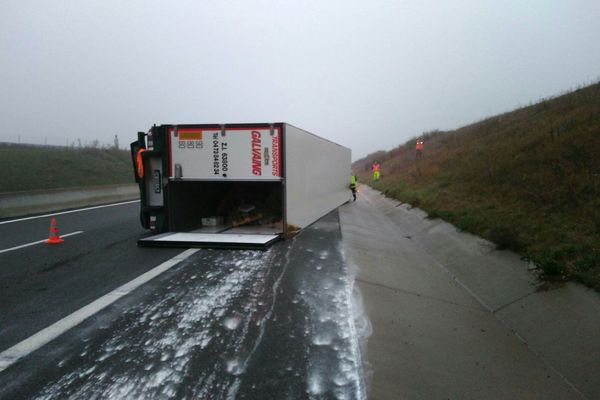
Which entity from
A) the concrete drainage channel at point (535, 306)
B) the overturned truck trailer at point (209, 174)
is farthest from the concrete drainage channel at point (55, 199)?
the concrete drainage channel at point (535, 306)

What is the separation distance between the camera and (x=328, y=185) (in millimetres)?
14344

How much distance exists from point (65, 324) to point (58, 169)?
26.0 meters

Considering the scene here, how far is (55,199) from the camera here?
1544 cm

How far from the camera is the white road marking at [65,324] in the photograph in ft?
11.3

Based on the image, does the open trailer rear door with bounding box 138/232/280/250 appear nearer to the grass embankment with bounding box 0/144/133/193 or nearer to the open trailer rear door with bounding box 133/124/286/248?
the open trailer rear door with bounding box 133/124/286/248

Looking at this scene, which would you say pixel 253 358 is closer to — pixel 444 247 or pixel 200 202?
pixel 200 202

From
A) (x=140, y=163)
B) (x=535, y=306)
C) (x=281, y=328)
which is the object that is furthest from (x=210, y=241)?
(x=535, y=306)

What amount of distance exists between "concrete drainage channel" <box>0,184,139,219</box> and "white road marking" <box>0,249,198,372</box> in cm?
1035

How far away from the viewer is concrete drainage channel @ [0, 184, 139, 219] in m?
13.4

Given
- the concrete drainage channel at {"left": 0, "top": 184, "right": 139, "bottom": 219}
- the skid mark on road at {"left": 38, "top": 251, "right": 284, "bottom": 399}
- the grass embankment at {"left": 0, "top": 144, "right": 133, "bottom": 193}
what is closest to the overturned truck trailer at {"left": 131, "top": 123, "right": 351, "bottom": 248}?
the skid mark on road at {"left": 38, "top": 251, "right": 284, "bottom": 399}

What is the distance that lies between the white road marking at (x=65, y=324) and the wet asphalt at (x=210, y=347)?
0.10 m

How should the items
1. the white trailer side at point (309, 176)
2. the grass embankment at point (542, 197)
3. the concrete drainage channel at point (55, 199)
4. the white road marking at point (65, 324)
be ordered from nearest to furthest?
the white road marking at point (65, 324) → the grass embankment at point (542, 197) → the white trailer side at point (309, 176) → the concrete drainage channel at point (55, 199)

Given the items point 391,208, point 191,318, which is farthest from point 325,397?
point 391,208

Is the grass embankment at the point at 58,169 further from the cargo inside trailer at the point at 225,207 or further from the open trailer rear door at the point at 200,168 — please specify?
the open trailer rear door at the point at 200,168
